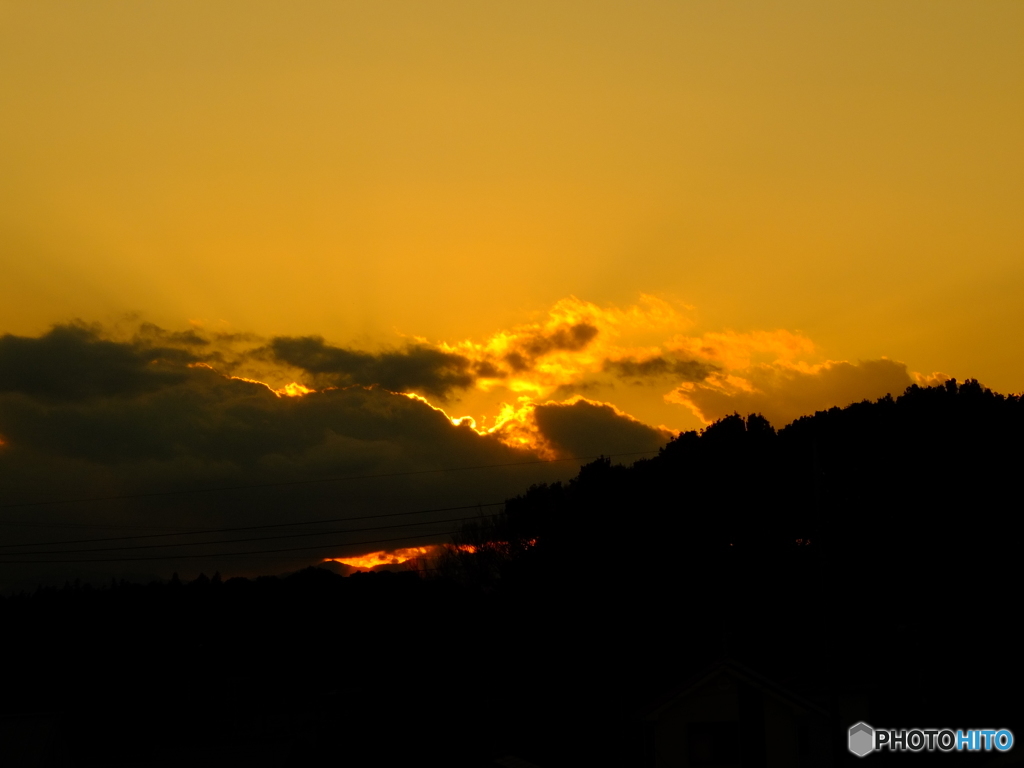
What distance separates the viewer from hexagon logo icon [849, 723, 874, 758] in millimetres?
47906

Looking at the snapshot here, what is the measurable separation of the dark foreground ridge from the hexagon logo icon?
138 centimetres

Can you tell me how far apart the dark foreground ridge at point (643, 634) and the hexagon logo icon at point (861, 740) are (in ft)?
→ 4.51

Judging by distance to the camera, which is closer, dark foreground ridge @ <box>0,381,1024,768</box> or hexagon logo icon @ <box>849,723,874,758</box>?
hexagon logo icon @ <box>849,723,874,758</box>

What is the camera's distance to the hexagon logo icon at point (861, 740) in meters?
47.9

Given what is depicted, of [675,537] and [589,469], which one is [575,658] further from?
[589,469]

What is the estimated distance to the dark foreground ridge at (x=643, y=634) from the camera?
189ft

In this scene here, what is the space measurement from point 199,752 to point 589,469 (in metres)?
41.9

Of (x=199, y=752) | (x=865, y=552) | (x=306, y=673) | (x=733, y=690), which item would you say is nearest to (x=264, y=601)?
(x=306, y=673)

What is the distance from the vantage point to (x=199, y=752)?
190 ft

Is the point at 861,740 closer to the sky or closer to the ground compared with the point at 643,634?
closer to the ground

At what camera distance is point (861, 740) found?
49.4 m

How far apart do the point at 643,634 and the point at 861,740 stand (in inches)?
1025

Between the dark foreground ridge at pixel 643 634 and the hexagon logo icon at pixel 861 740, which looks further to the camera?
the dark foreground ridge at pixel 643 634

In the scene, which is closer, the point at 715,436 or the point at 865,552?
the point at 865,552
